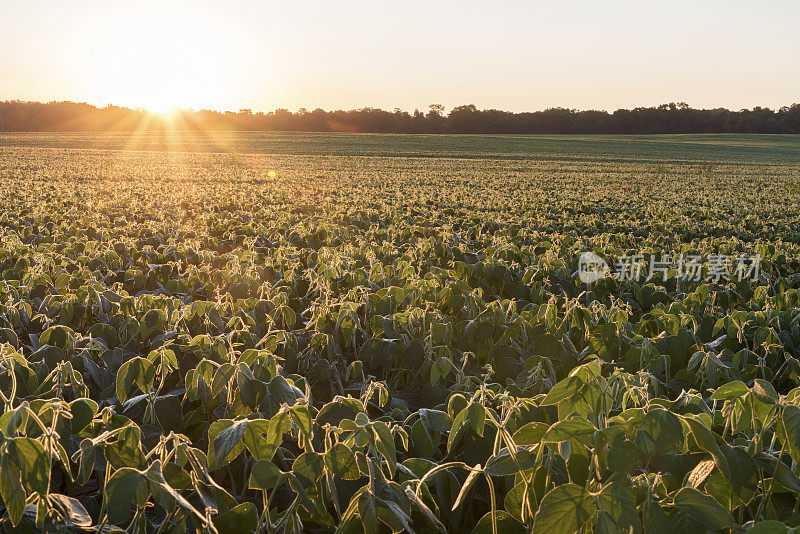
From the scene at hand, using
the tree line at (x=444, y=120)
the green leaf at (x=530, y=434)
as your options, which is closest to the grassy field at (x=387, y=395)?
the green leaf at (x=530, y=434)

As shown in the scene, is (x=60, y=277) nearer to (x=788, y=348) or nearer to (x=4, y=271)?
(x=4, y=271)

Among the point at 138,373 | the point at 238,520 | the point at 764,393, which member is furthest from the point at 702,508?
the point at 138,373

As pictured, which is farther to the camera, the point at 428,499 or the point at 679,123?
the point at 679,123

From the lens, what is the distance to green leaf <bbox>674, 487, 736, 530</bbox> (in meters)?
1.04

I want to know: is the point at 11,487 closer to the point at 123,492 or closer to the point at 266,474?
the point at 123,492

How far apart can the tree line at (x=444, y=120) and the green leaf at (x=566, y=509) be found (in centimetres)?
9129

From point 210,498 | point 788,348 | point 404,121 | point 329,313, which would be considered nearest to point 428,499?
point 210,498

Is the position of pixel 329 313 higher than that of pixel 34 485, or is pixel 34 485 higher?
pixel 34 485

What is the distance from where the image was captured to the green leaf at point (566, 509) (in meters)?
0.97

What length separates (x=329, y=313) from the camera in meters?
3.12

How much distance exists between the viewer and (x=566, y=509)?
980 millimetres

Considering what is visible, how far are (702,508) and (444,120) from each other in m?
97.0

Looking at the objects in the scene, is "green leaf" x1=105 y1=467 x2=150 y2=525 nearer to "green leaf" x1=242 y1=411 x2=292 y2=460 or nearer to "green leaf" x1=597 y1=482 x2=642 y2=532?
"green leaf" x1=242 y1=411 x2=292 y2=460

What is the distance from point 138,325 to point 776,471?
8.78 ft
